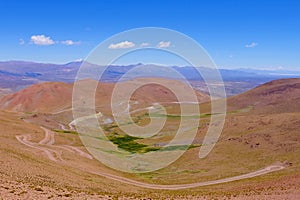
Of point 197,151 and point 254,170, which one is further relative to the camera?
point 197,151

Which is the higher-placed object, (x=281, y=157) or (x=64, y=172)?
(x=64, y=172)

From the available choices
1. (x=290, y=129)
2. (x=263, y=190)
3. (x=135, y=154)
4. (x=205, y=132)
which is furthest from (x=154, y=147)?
(x=263, y=190)

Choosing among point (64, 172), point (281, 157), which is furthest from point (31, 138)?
point (281, 157)

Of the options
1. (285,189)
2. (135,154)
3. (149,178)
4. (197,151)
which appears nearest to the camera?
(285,189)

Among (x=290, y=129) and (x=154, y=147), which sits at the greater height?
(x=290, y=129)

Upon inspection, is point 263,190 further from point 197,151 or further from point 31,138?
point 31,138

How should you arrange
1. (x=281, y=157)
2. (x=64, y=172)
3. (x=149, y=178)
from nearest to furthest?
(x=64, y=172) < (x=149, y=178) < (x=281, y=157)

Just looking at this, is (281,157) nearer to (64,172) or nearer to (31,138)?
(64,172)

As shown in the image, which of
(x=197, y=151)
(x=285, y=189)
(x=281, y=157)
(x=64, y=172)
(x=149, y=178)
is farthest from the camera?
(x=197, y=151)

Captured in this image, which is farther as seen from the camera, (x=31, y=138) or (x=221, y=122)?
(x=221, y=122)

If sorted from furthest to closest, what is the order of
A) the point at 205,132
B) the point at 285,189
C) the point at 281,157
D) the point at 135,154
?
the point at 205,132 → the point at 135,154 → the point at 281,157 → the point at 285,189
